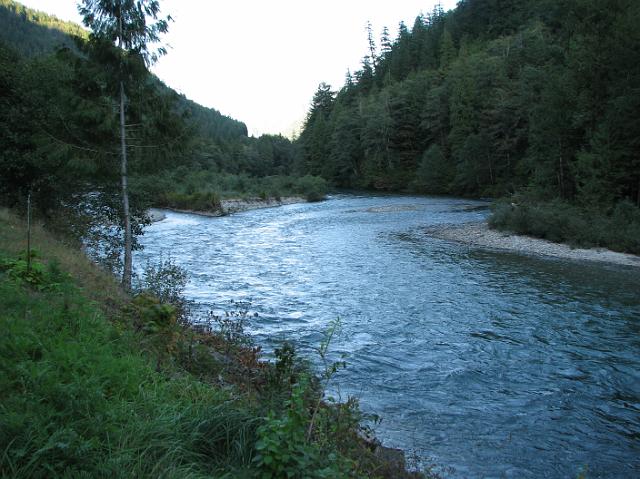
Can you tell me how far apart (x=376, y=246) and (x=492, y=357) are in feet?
45.0

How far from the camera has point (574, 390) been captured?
7977mm

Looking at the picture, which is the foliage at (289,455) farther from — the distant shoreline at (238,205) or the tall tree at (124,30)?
the distant shoreline at (238,205)

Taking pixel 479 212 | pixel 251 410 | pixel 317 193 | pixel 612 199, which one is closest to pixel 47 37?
pixel 317 193

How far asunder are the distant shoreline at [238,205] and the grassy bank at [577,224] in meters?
23.1

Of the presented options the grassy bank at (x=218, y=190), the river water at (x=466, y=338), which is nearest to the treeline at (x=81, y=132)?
the river water at (x=466, y=338)

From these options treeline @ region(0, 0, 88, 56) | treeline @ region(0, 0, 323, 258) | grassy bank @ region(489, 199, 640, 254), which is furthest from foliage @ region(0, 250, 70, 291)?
treeline @ region(0, 0, 88, 56)

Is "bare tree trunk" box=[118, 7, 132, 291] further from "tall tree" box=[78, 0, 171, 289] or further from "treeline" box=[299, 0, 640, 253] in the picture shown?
"treeline" box=[299, 0, 640, 253]

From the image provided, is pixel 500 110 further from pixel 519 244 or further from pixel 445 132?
pixel 519 244

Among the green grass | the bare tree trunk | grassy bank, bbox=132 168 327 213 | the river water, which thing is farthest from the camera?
grassy bank, bbox=132 168 327 213

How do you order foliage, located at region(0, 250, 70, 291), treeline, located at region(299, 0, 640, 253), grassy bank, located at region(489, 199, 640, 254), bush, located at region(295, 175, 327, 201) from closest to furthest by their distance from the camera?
foliage, located at region(0, 250, 70, 291), grassy bank, located at region(489, 199, 640, 254), treeline, located at region(299, 0, 640, 253), bush, located at region(295, 175, 327, 201)

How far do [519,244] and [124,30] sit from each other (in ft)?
62.6

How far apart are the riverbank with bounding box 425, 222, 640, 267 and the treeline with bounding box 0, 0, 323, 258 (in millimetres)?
15207

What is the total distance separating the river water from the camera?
6.38 metres

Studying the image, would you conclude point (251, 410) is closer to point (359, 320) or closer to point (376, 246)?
point (359, 320)
